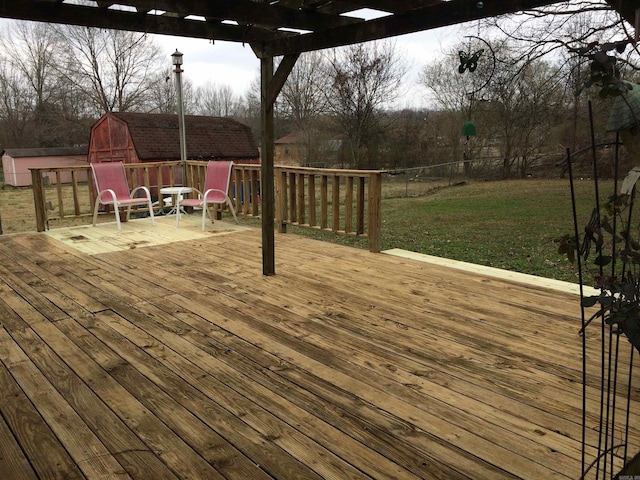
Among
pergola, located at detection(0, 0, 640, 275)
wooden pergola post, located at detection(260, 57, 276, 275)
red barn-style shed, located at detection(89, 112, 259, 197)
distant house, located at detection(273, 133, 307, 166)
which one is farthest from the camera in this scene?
distant house, located at detection(273, 133, 307, 166)

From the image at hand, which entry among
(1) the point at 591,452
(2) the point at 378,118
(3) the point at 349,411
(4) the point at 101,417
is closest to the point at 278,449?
(3) the point at 349,411

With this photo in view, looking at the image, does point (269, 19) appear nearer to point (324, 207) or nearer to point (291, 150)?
point (324, 207)

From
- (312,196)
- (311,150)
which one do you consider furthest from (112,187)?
(311,150)

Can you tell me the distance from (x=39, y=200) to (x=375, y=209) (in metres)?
Result: 4.18

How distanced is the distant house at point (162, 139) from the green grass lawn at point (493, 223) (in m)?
6.47

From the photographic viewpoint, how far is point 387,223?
392 inches

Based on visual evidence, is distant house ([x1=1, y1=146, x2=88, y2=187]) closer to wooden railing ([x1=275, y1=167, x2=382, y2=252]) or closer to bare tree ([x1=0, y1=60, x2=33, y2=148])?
bare tree ([x1=0, y1=60, x2=33, y2=148])

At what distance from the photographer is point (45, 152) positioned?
1925 centimetres

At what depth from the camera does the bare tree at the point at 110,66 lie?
18.8 m

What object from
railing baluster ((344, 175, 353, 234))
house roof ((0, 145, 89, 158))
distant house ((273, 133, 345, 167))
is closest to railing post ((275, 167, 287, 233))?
railing baluster ((344, 175, 353, 234))

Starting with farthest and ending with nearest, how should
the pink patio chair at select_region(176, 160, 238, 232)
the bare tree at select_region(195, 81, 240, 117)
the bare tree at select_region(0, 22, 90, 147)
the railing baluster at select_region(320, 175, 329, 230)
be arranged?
the bare tree at select_region(195, 81, 240, 117) → the bare tree at select_region(0, 22, 90, 147) → the pink patio chair at select_region(176, 160, 238, 232) → the railing baluster at select_region(320, 175, 329, 230)

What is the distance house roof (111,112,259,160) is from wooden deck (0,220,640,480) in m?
11.8

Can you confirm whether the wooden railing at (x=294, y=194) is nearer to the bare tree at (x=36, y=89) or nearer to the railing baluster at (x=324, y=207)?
the railing baluster at (x=324, y=207)

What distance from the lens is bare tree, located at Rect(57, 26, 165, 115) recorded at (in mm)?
18750
